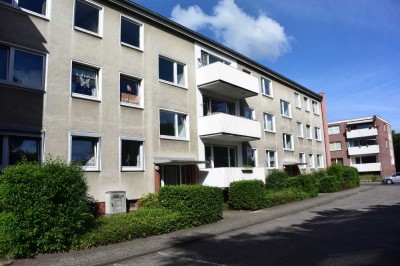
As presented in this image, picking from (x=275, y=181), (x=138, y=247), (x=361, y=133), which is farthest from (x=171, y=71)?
(x=361, y=133)

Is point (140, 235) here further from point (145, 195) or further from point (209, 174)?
point (209, 174)

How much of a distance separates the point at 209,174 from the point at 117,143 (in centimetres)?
590

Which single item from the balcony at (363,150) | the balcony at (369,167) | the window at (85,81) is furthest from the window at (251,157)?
the balcony at (363,150)

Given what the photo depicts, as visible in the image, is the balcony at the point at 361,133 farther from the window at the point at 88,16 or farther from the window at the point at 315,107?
the window at the point at 88,16

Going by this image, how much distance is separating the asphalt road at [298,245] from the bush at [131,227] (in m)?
1.44

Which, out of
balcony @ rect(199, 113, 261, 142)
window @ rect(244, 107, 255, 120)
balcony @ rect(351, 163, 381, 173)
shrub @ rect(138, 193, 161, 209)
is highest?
window @ rect(244, 107, 255, 120)

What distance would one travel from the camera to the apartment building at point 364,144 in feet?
187

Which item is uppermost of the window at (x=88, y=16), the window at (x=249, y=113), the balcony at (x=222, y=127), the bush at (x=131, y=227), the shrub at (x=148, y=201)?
the window at (x=88, y=16)

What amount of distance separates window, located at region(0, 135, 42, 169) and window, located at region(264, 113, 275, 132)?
18346 millimetres

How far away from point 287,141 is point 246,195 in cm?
1417

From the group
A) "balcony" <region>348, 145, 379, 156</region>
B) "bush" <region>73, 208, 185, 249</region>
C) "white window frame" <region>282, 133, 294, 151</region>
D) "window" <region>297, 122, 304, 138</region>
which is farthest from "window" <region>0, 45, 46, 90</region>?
"balcony" <region>348, 145, 379, 156</region>

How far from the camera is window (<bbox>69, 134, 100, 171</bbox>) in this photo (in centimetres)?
1398

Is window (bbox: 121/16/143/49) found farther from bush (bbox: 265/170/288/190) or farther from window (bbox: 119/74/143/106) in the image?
bush (bbox: 265/170/288/190)

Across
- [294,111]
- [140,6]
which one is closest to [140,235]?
[140,6]
